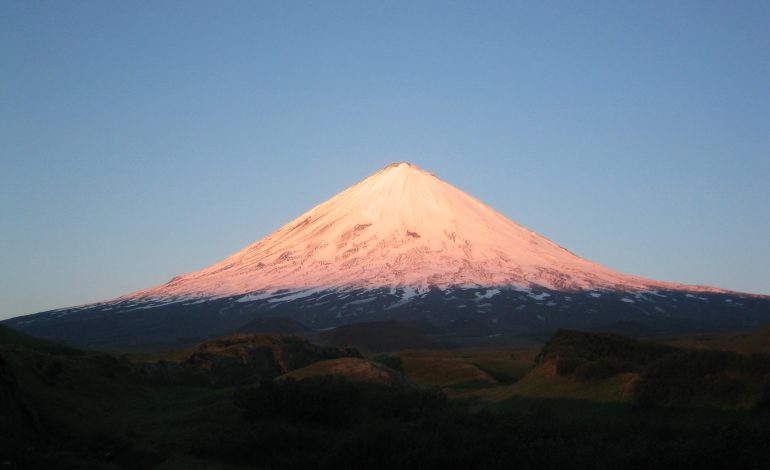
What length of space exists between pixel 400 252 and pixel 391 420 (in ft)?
420

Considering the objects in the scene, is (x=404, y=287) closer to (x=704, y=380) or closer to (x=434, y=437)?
(x=704, y=380)

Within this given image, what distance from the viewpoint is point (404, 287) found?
131 m

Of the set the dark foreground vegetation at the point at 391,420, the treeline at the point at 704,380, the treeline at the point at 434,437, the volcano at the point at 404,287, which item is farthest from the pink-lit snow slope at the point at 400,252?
the treeline at the point at 704,380

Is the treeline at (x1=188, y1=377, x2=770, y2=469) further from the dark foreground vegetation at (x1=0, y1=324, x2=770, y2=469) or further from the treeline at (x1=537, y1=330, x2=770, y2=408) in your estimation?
the treeline at (x1=537, y1=330, x2=770, y2=408)

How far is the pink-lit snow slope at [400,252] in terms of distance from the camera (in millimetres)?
138375

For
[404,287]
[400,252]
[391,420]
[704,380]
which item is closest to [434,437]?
[391,420]

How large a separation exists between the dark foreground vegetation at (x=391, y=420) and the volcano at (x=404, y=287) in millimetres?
78903

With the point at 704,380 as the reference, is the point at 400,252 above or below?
above

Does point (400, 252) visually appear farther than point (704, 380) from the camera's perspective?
Yes

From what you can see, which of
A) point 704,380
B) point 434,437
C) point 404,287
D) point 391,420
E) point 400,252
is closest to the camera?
point 434,437

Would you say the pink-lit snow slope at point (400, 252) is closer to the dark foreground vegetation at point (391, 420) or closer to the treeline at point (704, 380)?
the dark foreground vegetation at point (391, 420)

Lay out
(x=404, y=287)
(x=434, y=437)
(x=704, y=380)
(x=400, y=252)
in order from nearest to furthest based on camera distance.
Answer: (x=434, y=437) < (x=704, y=380) < (x=404, y=287) < (x=400, y=252)

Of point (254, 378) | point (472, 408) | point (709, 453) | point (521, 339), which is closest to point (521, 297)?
point (521, 339)

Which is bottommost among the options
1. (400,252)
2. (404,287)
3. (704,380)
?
(704,380)
